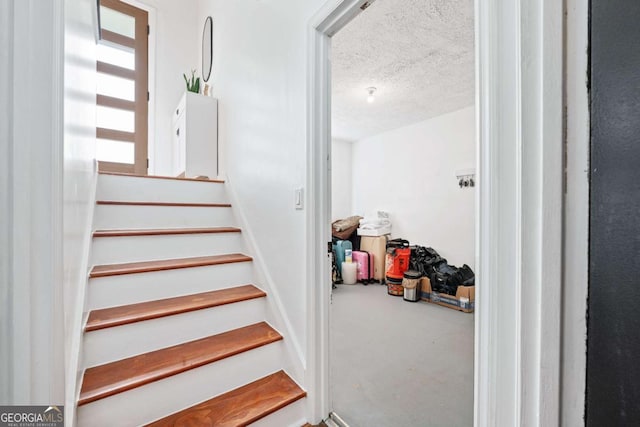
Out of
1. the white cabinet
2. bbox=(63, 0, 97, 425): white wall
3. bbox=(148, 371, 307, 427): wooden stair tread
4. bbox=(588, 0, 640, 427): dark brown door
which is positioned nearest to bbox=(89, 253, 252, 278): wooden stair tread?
bbox=(63, 0, 97, 425): white wall

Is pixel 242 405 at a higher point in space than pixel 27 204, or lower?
lower

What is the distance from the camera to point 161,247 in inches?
66.4

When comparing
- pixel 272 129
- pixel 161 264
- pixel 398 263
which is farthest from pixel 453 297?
pixel 161 264

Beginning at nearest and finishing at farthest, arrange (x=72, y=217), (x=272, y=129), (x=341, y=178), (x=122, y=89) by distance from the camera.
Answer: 1. (x=72, y=217)
2. (x=272, y=129)
3. (x=122, y=89)
4. (x=341, y=178)

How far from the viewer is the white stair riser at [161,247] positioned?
1534mm

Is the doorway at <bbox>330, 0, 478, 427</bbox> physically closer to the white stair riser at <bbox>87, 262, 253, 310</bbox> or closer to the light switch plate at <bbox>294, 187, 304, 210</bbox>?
the white stair riser at <bbox>87, 262, 253, 310</bbox>

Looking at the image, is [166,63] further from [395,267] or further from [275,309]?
[395,267]

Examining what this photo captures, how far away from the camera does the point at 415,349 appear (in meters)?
2.06

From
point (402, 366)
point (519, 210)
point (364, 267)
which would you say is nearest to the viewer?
point (519, 210)

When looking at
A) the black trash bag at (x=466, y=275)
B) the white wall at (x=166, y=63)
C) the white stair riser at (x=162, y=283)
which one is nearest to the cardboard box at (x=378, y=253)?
the black trash bag at (x=466, y=275)

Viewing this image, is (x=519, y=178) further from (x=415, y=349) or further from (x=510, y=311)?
(x=415, y=349)

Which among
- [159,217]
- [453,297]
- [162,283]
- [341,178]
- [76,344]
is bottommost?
[453,297]

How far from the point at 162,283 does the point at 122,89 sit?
10.3ft

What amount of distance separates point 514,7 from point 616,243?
47 cm
